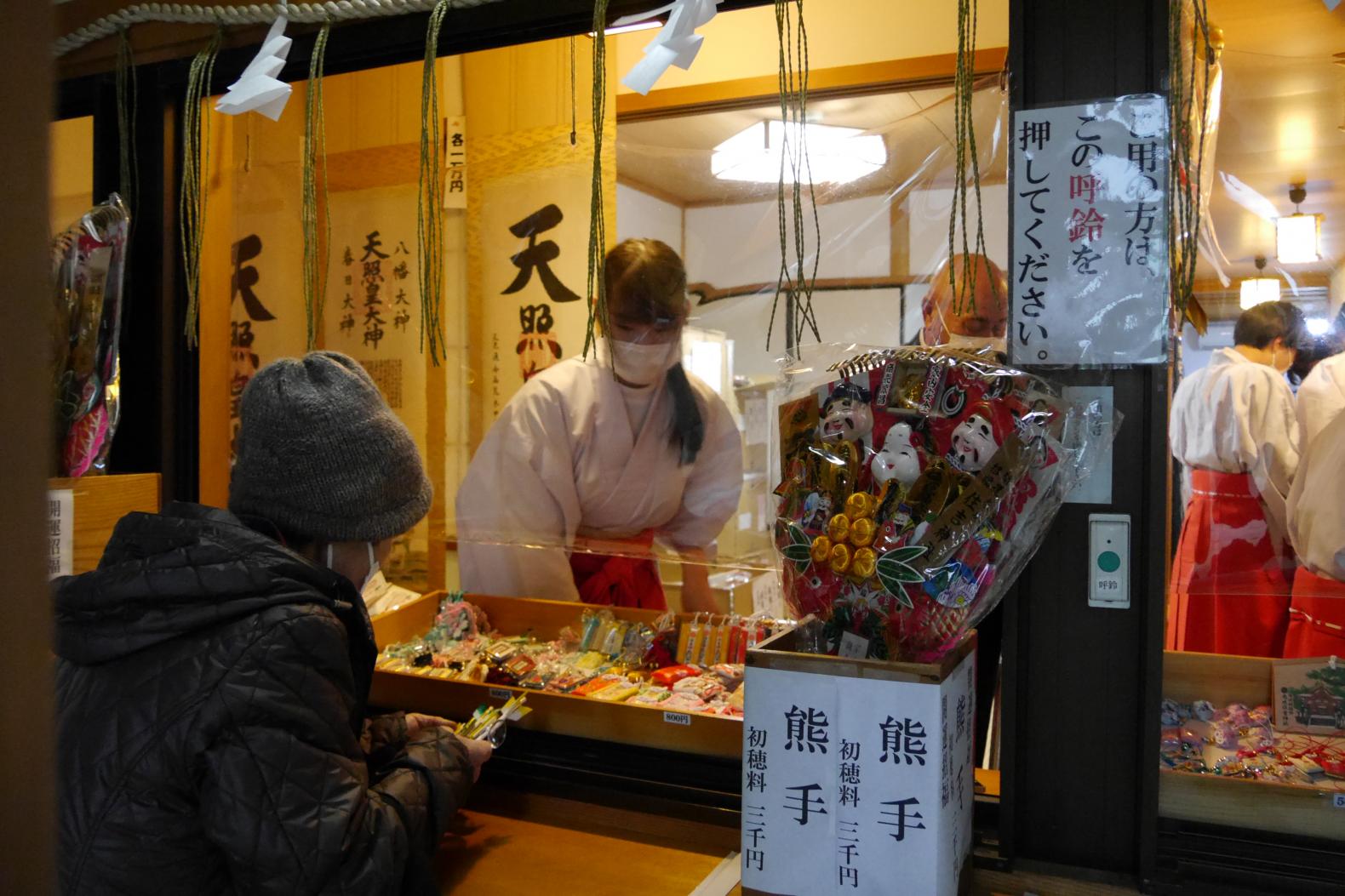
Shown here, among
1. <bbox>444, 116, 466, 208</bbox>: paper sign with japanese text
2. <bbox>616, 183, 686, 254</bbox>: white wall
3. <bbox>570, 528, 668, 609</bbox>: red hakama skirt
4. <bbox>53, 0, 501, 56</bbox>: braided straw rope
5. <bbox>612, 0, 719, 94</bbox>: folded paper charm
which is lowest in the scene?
<bbox>570, 528, 668, 609</bbox>: red hakama skirt

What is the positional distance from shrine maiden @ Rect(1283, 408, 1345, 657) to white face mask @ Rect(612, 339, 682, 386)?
128 cm

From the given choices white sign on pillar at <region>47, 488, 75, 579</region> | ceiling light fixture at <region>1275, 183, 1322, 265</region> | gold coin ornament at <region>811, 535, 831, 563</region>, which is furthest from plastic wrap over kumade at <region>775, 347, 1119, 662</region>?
white sign on pillar at <region>47, 488, 75, 579</region>

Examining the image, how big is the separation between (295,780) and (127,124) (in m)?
1.78

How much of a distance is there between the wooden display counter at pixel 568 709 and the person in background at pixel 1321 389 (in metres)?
1.11

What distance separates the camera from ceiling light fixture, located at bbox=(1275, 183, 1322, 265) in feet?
5.23

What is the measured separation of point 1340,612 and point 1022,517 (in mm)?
902

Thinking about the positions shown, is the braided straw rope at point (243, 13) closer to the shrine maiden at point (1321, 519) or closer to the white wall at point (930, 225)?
the white wall at point (930, 225)

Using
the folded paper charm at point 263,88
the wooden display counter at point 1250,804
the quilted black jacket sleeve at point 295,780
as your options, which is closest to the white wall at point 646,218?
the folded paper charm at point 263,88

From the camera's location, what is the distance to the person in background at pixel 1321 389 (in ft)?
5.13

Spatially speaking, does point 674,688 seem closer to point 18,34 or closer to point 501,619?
point 501,619

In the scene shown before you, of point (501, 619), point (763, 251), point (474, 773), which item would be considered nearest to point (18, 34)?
point (474, 773)

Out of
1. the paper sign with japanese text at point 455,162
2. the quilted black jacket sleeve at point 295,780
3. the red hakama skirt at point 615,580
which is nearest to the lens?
the quilted black jacket sleeve at point 295,780

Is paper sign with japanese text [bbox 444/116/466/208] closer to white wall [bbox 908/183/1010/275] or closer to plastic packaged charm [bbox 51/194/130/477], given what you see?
plastic packaged charm [bbox 51/194/130/477]

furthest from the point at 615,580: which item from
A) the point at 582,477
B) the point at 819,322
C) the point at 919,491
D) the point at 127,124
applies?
the point at 127,124
